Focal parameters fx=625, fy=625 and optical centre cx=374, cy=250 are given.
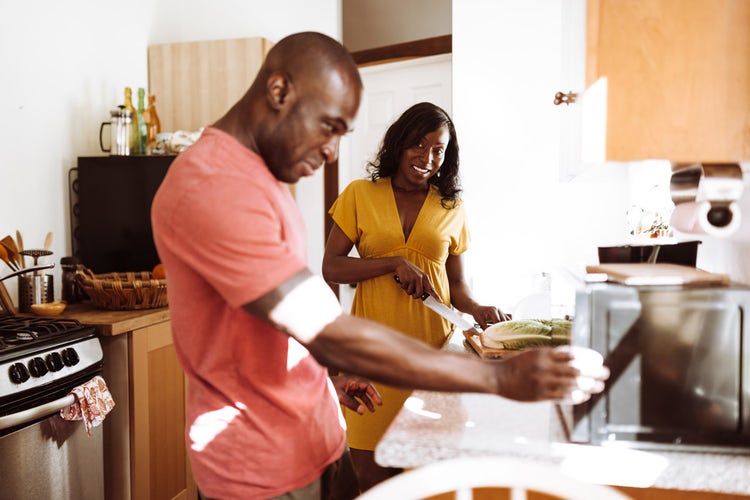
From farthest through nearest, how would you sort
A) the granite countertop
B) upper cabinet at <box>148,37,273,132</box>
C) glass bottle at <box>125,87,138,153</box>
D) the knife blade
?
upper cabinet at <box>148,37,273,132</box>
glass bottle at <box>125,87,138,153</box>
the knife blade
the granite countertop

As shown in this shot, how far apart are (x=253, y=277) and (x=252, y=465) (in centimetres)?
34

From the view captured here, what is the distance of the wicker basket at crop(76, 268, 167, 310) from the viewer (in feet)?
8.17

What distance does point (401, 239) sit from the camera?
6.83ft

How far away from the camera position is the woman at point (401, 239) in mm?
2012

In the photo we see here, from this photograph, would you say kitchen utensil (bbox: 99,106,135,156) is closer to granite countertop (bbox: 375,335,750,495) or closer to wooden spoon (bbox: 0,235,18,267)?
wooden spoon (bbox: 0,235,18,267)

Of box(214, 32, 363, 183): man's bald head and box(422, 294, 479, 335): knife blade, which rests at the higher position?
box(214, 32, 363, 183): man's bald head

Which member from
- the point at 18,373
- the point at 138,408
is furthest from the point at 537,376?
the point at 138,408

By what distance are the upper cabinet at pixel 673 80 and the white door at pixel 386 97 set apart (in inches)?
117

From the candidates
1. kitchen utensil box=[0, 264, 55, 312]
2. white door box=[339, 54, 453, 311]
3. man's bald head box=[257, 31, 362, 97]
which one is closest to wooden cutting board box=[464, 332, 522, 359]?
man's bald head box=[257, 31, 362, 97]

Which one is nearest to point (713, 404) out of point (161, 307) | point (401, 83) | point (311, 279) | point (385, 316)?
point (311, 279)

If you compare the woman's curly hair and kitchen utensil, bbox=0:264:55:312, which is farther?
kitchen utensil, bbox=0:264:55:312

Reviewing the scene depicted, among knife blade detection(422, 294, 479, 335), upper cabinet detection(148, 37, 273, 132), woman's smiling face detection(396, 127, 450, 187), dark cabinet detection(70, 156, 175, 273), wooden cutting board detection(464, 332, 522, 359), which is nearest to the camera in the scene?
wooden cutting board detection(464, 332, 522, 359)

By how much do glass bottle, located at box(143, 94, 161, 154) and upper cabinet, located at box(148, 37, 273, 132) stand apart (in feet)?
0.64

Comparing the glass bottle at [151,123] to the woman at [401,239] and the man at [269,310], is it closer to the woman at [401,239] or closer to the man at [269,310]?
the woman at [401,239]
